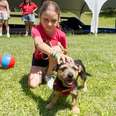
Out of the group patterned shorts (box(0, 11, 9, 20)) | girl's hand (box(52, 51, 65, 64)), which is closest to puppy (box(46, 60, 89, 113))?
girl's hand (box(52, 51, 65, 64))

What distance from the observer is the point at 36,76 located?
6.34 metres

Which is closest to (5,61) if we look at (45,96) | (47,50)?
(45,96)

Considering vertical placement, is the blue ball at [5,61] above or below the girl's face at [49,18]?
below

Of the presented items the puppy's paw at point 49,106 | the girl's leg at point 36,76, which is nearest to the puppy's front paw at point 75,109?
the puppy's paw at point 49,106

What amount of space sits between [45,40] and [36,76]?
1.96 ft

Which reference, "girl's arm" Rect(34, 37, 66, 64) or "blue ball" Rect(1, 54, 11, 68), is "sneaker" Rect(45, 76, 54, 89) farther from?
"blue ball" Rect(1, 54, 11, 68)

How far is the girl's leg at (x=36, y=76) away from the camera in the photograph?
6.20 meters

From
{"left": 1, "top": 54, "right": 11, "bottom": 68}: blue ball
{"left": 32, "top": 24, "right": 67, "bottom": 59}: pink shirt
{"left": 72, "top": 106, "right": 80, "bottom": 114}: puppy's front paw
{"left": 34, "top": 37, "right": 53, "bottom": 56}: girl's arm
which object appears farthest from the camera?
{"left": 1, "top": 54, "right": 11, "bottom": 68}: blue ball

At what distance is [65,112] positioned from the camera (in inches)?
205

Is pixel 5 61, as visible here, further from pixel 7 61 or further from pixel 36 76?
pixel 36 76

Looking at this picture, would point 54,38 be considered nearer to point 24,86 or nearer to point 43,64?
point 43,64

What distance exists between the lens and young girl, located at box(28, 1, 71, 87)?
568cm

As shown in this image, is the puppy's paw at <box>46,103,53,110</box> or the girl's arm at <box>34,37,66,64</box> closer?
the girl's arm at <box>34,37,66,64</box>

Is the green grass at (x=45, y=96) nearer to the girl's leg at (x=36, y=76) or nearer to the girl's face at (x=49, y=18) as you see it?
the girl's leg at (x=36, y=76)
